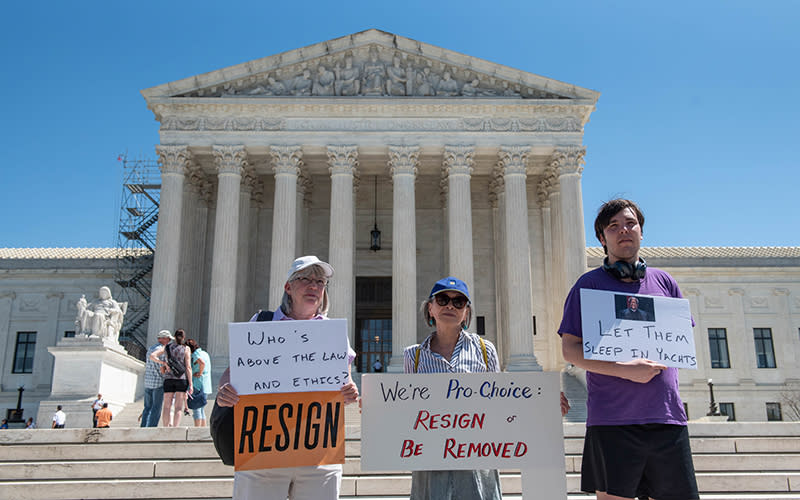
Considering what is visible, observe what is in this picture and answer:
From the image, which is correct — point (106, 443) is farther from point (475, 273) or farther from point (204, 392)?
point (475, 273)

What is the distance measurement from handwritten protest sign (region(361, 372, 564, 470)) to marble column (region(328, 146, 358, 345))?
23.4 m

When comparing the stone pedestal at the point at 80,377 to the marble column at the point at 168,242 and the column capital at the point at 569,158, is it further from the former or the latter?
the column capital at the point at 569,158

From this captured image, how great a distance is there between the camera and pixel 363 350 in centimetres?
3569

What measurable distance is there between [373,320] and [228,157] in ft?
38.2

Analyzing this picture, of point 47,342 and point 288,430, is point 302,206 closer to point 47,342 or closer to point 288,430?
point 47,342

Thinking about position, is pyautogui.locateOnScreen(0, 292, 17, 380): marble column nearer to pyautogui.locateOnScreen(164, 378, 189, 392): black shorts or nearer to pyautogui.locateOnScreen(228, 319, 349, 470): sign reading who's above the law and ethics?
pyautogui.locateOnScreen(164, 378, 189, 392): black shorts

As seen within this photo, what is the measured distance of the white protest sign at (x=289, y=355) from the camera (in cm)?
533

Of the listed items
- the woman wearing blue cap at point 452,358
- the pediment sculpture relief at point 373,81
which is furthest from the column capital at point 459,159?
the woman wearing blue cap at point 452,358

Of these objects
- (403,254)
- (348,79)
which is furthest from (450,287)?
(348,79)

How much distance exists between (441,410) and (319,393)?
958 mm

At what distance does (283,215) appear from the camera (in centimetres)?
3062

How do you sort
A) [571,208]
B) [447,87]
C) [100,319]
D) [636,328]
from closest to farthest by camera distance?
[636,328]
[100,319]
[571,208]
[447,87]

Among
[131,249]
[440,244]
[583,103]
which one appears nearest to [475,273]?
[440,244]

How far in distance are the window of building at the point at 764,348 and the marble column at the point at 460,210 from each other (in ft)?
62.8
